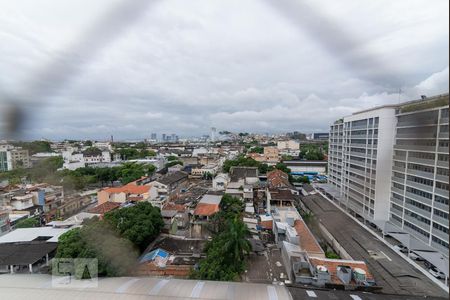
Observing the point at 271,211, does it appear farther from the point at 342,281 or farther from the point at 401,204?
the point at 342,281

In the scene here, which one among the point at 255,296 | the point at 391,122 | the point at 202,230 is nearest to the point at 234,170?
the point at 202,230

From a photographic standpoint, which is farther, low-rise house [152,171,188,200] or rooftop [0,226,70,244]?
low-rise house [152,171,188,200]

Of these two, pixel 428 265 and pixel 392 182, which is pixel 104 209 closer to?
pixel 392 182

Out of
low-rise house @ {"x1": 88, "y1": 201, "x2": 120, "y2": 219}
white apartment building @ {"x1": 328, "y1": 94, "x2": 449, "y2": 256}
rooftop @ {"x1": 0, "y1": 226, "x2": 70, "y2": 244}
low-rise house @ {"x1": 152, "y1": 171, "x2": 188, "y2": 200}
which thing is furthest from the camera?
low-rise house @ {"x1": 152, "y1": 171, "x2": 188, "y2": 200}

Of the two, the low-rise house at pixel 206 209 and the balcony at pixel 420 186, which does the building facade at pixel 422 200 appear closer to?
the balcony at pixel 420 186

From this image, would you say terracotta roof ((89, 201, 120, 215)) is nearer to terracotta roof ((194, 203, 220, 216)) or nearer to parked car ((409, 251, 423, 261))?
terracotta roof ((194, 203, 220, 216))

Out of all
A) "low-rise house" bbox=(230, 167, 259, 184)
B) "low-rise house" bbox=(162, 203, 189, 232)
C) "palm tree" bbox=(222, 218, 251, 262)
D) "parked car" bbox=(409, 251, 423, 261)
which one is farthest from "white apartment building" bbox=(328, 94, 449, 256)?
"low-rise house" bbox=(162, 203, 189, 232)
